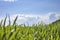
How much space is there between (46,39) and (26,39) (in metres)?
0.49

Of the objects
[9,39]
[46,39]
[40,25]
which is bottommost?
[40,25]

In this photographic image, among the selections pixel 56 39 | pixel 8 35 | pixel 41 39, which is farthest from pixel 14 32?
pixel 56 39

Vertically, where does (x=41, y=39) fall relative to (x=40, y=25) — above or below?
above

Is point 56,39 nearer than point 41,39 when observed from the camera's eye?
No

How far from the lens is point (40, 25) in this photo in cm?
514

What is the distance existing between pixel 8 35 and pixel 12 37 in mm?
39

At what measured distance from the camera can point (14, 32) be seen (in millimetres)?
1372

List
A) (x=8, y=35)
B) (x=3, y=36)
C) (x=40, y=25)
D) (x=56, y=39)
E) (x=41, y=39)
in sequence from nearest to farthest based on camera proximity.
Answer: (x=3, y=36), (x=8, y=35), (x=41, y=39), (x=56, y=39), (x=40, y=25)

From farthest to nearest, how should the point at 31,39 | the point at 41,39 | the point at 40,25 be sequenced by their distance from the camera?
1. the point at 40,25
2. the point at 41,39
3. the point at 31,39

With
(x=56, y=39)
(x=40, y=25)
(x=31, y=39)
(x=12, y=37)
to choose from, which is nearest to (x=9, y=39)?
(x=12, y=37)

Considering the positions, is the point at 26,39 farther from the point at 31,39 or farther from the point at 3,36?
the point at 3,36

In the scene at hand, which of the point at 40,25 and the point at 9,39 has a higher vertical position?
the point at 9,39

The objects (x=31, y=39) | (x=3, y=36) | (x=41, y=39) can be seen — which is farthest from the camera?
(x=41, y=39)

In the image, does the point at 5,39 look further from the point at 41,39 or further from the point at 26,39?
the point at 41,39
